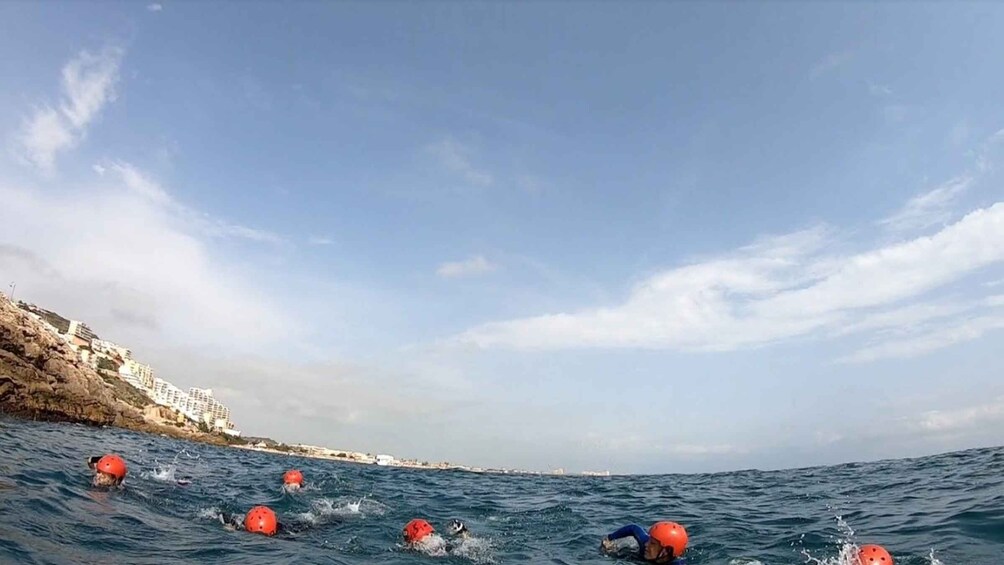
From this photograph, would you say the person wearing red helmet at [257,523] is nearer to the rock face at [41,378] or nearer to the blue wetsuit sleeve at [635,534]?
the blue wetsuit sleeve at [635,534]

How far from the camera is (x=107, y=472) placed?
57.3ft

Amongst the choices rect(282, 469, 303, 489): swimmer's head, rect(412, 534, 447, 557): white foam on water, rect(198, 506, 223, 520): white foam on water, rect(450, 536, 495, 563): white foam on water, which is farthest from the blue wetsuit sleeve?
rect(282, 469, 303, 489): swimmer's head

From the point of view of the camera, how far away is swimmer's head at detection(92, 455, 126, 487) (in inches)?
685

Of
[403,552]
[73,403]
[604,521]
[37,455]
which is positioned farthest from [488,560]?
[73,403]

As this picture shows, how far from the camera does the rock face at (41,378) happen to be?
44625 millimetres

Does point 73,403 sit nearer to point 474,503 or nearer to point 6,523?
point 474,503

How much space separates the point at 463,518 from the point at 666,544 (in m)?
9.99

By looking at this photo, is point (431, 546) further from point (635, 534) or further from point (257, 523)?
point (635, 534)

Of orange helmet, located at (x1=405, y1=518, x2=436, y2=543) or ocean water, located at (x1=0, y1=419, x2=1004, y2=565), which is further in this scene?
orange helmet, located at (x1=405, y1=518, x2=436, y2=543)

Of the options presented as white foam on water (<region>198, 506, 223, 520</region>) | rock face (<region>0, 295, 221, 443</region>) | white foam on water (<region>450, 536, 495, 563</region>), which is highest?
rock face (<region>0, 295, 221, 443</region>)

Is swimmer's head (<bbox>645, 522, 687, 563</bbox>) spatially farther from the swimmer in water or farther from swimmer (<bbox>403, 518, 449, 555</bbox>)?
the swimmer in water

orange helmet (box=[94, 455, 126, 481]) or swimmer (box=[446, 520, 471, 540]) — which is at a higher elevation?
orange helmet (box=[94, 455, 126, 481])

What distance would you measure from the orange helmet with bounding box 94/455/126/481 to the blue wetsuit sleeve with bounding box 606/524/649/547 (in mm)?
14673

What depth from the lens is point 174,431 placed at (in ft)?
278
